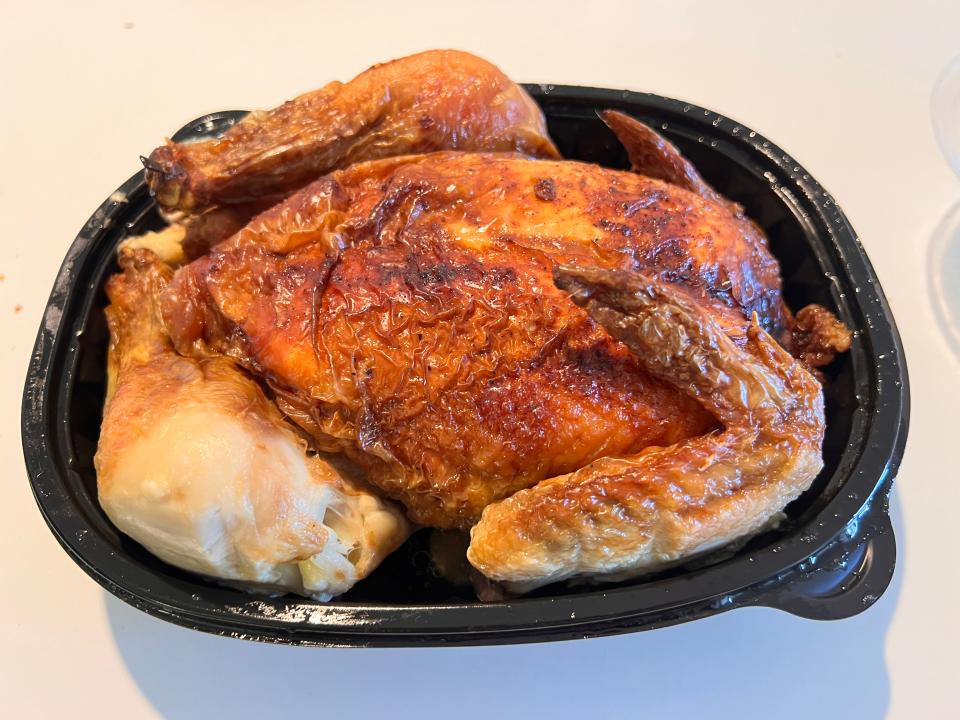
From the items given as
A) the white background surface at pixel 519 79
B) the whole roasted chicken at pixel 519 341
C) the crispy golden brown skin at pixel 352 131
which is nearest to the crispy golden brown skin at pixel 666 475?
the whole roasted chicken at pixel 519 341

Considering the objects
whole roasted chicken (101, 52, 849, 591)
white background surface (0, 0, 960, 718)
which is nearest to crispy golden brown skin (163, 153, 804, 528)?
whole roasted chicken (101, 52, 849, 591)

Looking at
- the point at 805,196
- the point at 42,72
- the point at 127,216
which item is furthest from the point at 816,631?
the point at 42,72

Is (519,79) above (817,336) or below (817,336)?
above

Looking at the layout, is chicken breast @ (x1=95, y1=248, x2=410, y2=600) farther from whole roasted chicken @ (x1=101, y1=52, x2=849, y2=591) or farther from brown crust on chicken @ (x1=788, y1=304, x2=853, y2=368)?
brown crust on chicken @ (x1=788, y1=304, x2=853, y2=368)

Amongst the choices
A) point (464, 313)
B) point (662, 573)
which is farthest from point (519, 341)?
point (662, 573)

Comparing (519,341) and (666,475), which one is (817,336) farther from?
(519,341)

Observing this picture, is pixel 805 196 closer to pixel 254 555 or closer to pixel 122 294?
pixel 254 555
